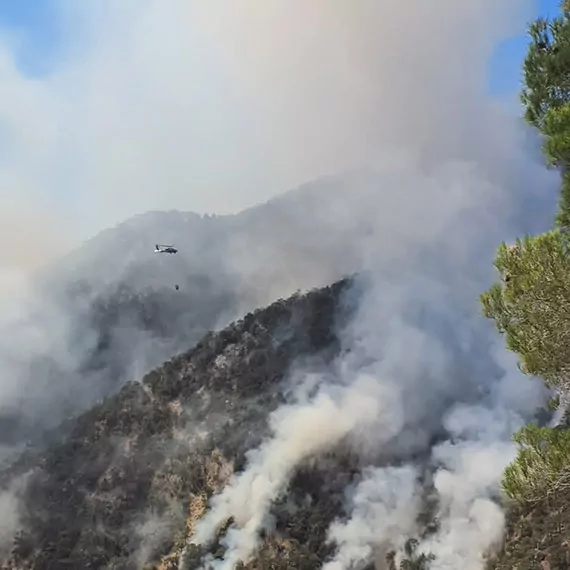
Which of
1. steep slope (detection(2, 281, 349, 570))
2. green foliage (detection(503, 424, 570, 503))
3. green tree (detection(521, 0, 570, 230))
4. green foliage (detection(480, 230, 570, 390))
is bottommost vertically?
green foliage (detection(503, 424, 570, 503))

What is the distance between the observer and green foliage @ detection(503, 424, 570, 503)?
20.7 metres

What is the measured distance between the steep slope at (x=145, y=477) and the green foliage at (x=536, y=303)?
13804 cm

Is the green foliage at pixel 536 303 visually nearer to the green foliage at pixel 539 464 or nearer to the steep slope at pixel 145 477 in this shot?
the green foliage at pixel 539 464

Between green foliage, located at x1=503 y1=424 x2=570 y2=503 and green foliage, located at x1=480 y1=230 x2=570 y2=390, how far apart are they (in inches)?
58.5

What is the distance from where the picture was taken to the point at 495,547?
439 feet

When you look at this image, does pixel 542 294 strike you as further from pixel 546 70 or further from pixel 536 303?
pixel 546 70

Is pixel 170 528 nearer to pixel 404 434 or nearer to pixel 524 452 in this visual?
pixel 404 434

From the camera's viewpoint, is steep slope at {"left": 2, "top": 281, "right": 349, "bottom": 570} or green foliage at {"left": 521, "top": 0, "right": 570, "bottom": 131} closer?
green foliage at {"left": 521, "top": 0, "right": 570, "bottom": 131}

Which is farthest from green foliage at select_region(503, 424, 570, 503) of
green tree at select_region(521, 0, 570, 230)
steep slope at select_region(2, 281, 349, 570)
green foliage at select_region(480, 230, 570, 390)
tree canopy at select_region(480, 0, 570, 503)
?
steep slope at select_region(2, 281, 349, 570)

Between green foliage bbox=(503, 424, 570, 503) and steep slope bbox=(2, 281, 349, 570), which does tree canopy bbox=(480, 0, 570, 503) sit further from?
steep slope bbox=(2, 281, 349, 570)

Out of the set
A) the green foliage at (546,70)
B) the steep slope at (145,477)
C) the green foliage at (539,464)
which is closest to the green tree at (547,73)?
the green foliage at (546,70)

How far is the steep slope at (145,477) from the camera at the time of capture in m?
166

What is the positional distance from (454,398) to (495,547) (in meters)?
49.3

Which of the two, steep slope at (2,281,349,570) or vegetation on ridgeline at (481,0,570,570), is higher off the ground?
steep slope at (2,281,349,570)
